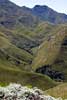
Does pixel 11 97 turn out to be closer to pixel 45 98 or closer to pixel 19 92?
pixel 19 92

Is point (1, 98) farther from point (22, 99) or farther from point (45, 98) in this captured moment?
point (45, 98)

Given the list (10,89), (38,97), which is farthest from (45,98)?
(10,89)

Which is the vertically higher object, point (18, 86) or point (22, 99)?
point (18, 86)

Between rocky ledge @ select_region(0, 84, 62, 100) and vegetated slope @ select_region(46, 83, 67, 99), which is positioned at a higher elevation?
vegetated slope @ select_region(46, 83, 67, 99)

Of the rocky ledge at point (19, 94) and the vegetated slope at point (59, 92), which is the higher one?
the vegetated slope at point (59, 92)

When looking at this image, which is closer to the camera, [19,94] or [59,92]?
[19,94]

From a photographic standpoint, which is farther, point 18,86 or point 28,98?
point 18,86

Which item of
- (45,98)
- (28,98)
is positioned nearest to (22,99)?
(28,98)

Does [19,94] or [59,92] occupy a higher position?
[59,92]

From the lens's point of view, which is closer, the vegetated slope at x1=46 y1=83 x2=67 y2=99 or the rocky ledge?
the rocky ledge

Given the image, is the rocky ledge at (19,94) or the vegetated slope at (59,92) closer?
the rocky ledge at (19,94)
